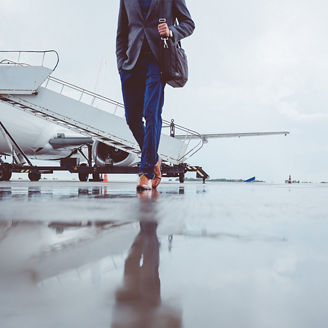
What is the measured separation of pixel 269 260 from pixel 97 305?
0.22 metres

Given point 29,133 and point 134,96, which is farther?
point 29,133

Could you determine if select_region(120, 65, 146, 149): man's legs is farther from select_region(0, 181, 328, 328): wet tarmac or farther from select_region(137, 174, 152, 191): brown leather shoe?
select_region(0, 181, 328, 328): wet tarmac

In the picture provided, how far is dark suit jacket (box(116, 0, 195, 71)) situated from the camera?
2.17m

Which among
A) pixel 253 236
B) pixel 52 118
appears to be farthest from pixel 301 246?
pixel 52 118

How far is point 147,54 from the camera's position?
2.21 meters

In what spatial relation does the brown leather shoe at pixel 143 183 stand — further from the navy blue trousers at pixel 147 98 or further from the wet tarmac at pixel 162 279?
the wet tarmac at pixel 162 279

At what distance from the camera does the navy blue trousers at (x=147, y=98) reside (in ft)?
7.18

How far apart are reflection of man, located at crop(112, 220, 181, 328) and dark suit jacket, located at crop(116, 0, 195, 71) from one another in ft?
6.37

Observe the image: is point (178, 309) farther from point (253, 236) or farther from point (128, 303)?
point (253, 236)

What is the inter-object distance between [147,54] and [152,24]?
0.19 meters

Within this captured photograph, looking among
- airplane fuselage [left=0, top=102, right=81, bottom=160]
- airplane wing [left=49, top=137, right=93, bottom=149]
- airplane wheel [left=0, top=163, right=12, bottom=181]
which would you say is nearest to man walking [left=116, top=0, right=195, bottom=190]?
airplane wheel [left=0, top=163, right=12, bottom=181]

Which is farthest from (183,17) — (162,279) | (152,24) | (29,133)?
(29,133)

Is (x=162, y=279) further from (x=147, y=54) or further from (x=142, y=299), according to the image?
(x=147, y=54)

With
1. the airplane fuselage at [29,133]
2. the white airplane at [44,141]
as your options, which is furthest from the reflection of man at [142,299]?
the airplane fuselage at [29,133]
